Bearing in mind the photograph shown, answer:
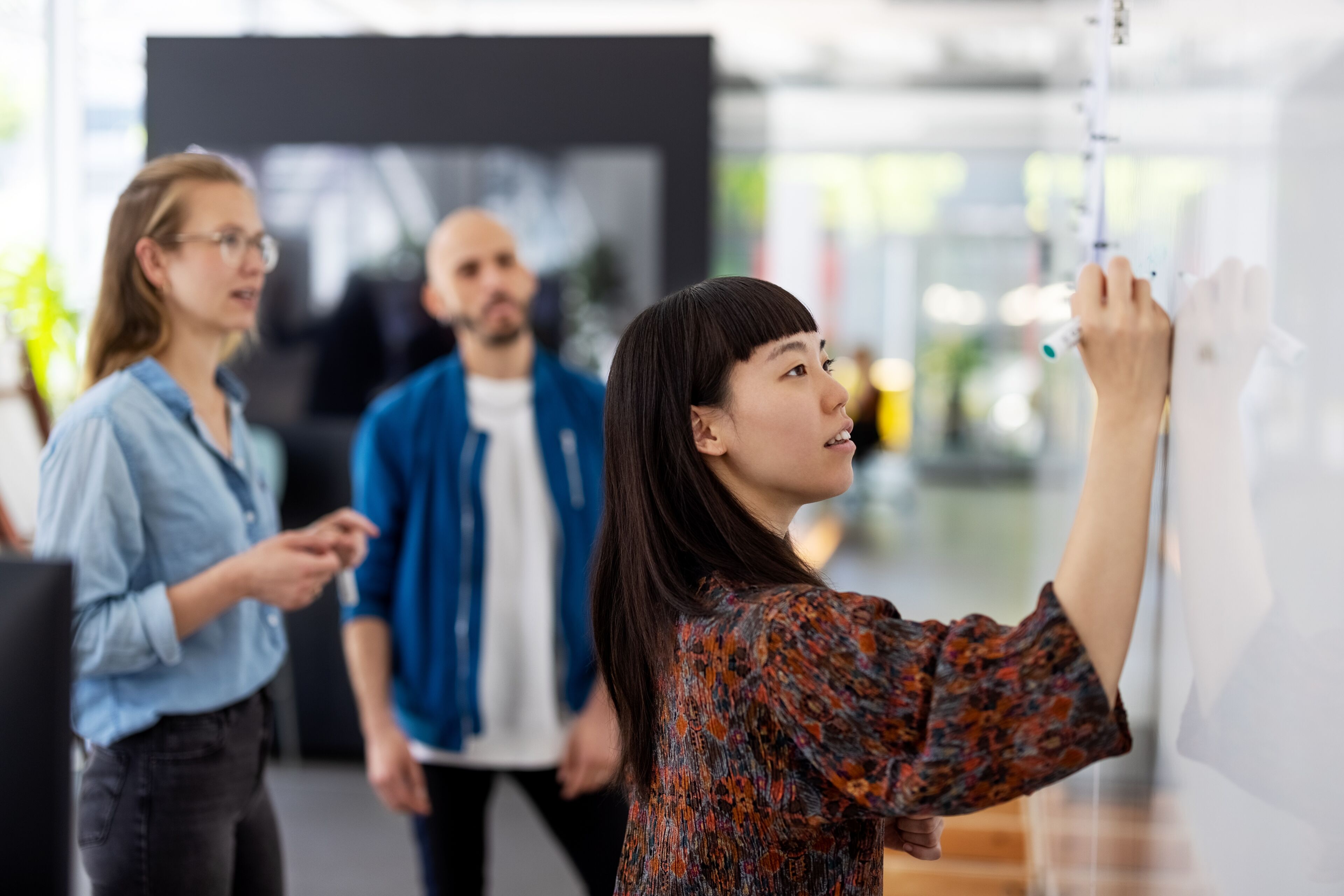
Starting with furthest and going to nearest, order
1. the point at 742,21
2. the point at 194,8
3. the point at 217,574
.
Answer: the point at 742,21, the point at 194,8, the point at 217,574

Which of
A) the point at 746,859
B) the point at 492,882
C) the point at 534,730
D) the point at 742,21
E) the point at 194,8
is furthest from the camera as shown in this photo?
the point at 742,21

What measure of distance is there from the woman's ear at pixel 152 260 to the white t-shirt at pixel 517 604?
753 mm

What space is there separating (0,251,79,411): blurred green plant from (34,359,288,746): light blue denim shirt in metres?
2.64

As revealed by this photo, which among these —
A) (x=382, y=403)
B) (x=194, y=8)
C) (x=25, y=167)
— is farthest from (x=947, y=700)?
(x=194, y=8)

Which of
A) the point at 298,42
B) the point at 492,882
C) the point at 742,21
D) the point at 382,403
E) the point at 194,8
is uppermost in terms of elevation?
the point at 742,21

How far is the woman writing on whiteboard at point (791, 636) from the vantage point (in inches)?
35.9

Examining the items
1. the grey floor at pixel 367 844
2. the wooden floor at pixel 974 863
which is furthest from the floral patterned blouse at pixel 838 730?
the grey floor at pixel 367 844

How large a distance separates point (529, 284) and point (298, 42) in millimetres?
2449

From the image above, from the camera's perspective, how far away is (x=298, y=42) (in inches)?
176

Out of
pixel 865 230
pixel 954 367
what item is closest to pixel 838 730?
pixel 865 230

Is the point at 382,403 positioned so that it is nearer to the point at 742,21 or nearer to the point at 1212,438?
the point at 1212,438

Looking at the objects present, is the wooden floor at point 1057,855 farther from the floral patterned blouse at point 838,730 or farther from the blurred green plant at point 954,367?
the blurred green plant at point 954,367

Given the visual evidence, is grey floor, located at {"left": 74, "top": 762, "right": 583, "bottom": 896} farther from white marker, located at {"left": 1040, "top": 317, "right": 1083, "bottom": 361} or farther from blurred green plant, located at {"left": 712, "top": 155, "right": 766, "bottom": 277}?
blurred green plant, located at {"left": 712, "top": 155, "right": 766, "bottom": 277}

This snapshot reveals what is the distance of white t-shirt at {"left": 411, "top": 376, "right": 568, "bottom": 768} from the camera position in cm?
237
